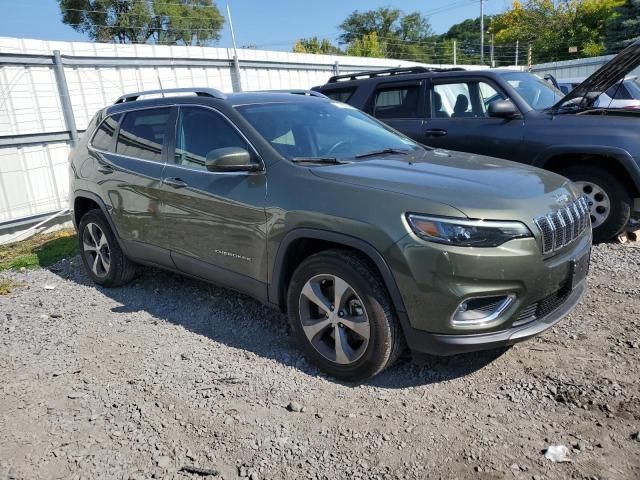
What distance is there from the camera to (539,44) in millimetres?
44844

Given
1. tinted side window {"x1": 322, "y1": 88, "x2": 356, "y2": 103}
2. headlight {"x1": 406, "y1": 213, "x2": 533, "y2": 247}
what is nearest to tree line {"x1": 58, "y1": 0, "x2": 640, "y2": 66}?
tinted side window {"x1": 322, "y1": 88, "x2": 356, "y2": 103}

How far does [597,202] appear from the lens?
532 cm

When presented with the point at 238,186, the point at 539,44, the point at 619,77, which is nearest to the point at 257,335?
the point at 238,186

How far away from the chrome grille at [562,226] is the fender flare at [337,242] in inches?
32.9

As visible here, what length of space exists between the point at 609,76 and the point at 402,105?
2.32 m

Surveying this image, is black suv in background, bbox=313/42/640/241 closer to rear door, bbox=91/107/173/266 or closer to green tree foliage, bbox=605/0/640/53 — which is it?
rear door, bbox=91/107/173/266

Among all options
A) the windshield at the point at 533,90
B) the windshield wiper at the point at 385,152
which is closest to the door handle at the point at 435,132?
the windshield at the point at 533,90

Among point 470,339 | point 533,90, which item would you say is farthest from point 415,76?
point 470,339

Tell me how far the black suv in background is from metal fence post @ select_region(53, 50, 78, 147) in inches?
164

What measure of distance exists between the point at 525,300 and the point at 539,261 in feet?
0.72

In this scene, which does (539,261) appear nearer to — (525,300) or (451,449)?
(525,300)

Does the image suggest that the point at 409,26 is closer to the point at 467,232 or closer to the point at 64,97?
the point at 64,97

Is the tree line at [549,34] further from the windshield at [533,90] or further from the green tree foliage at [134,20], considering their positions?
the windshield at [533,90]

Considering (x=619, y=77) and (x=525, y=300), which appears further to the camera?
(x=619, y=77)
